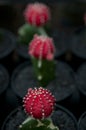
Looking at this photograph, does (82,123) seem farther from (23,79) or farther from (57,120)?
(23,79)

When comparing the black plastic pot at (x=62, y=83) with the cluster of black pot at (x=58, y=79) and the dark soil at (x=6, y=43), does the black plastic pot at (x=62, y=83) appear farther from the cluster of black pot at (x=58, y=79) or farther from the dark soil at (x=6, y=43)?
the dark soil at (x=6, y=43)

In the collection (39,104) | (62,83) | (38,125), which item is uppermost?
(39,104)

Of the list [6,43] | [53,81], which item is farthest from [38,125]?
[6,43]

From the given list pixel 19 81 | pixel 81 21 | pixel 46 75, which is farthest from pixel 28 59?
pixel 81 21

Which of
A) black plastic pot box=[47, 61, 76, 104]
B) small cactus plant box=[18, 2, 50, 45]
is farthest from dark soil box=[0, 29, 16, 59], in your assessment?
black plastic pot box=[47, 61, 76, 104]

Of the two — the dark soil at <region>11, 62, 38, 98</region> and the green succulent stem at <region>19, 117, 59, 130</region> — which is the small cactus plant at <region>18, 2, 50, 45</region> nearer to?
the dark soil at <region>11, 62, 38, 98</region>
